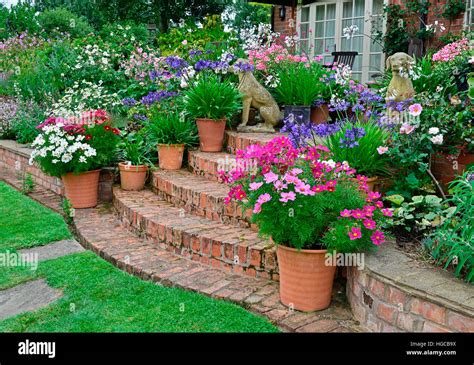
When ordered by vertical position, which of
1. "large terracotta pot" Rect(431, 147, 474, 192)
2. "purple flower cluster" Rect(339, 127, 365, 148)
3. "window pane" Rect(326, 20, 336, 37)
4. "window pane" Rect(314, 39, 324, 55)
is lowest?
"large terracotta pot" Rect(431, 147, 474, 192)

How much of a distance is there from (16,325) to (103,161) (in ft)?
9.17

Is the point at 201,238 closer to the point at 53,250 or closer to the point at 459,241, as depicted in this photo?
the point at 53,250

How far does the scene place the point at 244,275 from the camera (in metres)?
3.70

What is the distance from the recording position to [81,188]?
5.50 metres

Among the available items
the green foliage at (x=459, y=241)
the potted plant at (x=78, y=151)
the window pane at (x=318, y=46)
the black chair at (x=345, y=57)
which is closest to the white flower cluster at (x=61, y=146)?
the potted plant at (x=78, y=151)

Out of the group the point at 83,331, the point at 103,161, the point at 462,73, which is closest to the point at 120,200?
the point at 103,161

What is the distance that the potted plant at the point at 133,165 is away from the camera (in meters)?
5.57

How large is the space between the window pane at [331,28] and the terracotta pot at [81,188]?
7.39 metres

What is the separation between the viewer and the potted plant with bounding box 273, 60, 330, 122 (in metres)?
5.74

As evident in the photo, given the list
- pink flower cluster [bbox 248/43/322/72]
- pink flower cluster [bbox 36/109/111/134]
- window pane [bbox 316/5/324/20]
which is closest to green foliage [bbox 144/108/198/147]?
pink flower cluster [bbox 36/109/111/134]

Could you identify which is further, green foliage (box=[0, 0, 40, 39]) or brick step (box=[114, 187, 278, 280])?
green foliage (box=[0, 0, 40, 39])

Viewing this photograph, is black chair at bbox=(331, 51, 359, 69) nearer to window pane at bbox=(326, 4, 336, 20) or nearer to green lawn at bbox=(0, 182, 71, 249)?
window pane at bbox=(326, 4, 336, 20)

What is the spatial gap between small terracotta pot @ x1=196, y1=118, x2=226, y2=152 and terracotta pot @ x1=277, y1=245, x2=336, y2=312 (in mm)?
2745
